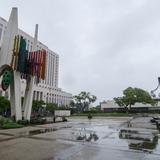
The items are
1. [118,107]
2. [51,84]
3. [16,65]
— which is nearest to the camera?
[16,65]

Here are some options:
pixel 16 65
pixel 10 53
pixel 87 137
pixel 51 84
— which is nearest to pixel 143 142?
pixel 87 137

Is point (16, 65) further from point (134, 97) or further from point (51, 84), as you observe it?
point (51, 84)

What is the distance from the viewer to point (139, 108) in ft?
344

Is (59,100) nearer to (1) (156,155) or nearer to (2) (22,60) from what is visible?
(2) (22,60)

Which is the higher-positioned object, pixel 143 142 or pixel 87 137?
pixel 87 137

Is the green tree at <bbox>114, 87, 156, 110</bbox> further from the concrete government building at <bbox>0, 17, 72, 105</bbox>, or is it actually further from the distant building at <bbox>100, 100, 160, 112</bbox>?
the concrete government building at <bbox>0, 17, 72, 105</bbox>

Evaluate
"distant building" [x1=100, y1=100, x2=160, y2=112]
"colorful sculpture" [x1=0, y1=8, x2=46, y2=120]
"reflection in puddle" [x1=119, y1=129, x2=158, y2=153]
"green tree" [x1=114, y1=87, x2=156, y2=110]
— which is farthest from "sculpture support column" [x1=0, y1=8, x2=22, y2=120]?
"distant building" [x1=100, y1=100, x2=160, y2=112]

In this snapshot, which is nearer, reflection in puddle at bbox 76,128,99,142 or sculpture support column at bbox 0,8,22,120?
reflection in puddle at bbox 76,128,99,142

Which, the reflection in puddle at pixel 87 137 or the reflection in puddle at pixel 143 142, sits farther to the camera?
the reflection in puddle at pixel 87 137

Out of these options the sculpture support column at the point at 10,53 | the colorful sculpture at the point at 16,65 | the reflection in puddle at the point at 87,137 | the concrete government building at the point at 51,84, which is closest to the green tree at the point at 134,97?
the concrete government building at the point at 51,84

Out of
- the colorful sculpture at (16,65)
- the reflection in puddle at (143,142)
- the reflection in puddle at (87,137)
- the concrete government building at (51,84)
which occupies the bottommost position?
the reflection in puddle at (143,142)

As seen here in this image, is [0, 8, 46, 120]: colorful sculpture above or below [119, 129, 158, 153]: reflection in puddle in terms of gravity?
above

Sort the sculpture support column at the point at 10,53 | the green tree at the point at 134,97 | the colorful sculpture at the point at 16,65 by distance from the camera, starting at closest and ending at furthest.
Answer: the colorful sculpture at the point at 16,65, the sculpture support column at the point at 10,53, the green tree at the point at 134,97

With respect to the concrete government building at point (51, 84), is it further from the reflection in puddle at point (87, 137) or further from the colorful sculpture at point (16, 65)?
the reflection in puddle at point (87, 137)
